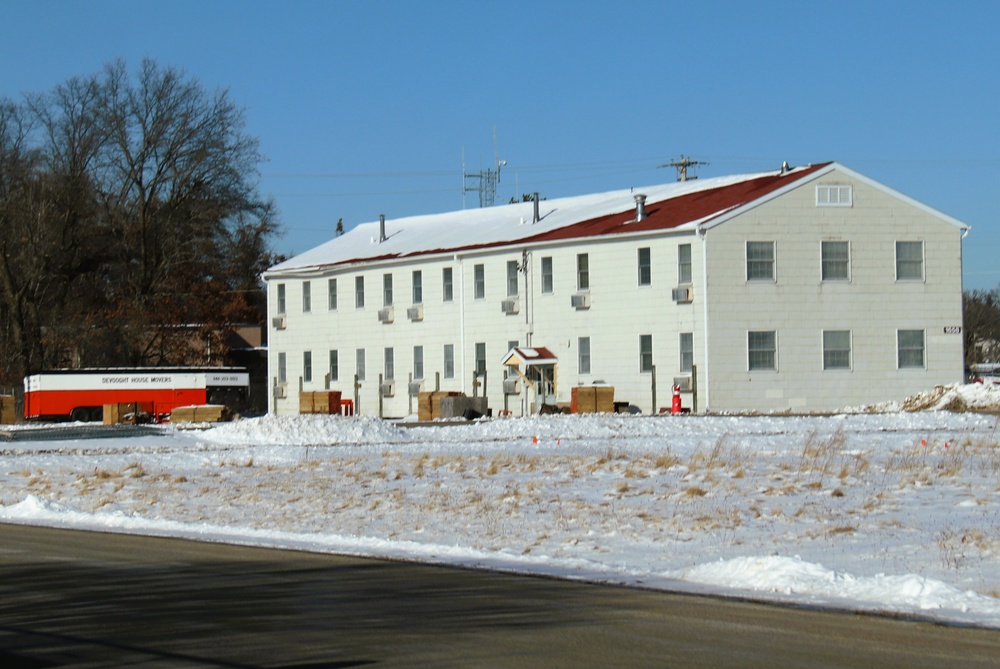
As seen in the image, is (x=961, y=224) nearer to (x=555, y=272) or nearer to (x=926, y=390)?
(x=926, y=390)

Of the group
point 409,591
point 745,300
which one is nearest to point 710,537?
point 409,591

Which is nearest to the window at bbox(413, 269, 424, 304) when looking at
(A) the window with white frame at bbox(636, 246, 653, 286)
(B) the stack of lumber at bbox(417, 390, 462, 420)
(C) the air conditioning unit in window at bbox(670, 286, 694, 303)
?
(B) the stack of lumber at bbox(417, 390, 462, 420)

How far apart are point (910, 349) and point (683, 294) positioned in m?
8.41

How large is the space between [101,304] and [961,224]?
149 feet

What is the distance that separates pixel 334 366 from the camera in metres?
61.4

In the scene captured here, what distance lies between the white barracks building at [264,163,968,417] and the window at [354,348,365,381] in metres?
6.04

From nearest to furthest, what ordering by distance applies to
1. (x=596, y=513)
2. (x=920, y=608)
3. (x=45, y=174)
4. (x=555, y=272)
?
(x=920, y=608) → (x=596, y=513) → (x=555, y=272) → (x=45, y=174)

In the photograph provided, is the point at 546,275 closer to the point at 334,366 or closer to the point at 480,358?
the point at 480,358

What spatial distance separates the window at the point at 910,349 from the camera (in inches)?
1933

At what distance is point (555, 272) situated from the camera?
173ft

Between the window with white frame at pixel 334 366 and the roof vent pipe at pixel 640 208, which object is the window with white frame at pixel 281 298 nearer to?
the window with white frame at pixel 334 366

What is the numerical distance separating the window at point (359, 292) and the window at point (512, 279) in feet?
28.9

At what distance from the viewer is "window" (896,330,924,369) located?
4909cm

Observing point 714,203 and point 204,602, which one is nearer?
point 204,602
